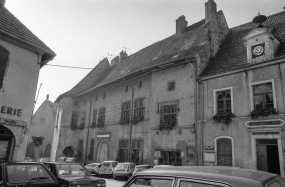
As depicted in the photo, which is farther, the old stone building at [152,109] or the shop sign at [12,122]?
the old stone building at [152,109]

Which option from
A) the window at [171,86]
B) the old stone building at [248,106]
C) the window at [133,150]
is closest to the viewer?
the old stone building at [248,106]

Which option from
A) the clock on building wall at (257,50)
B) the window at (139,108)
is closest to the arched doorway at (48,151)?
the window at (139,108)

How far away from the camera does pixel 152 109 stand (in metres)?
18.9

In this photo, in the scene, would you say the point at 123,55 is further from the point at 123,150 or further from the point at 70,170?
the point at 70,170

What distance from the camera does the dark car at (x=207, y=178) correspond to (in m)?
2.62

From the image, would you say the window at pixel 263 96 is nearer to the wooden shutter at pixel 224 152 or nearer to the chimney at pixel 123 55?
the wooden shutter at pixel 224 152

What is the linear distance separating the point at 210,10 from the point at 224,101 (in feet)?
26.5

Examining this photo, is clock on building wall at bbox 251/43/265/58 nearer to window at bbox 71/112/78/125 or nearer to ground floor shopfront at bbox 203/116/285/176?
ground floor shopfront at bbox 203/116/285/176

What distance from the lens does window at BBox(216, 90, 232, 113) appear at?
563 inches

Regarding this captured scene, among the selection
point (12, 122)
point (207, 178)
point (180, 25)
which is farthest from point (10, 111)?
→ point (180, 25)

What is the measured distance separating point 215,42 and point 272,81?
22.6 ft

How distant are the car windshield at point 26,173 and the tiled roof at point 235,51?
1221 cm

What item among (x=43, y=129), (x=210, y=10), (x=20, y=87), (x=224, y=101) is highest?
(x=210, y=10)

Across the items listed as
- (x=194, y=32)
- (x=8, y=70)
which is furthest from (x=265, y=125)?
(x=8, y=70)
